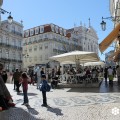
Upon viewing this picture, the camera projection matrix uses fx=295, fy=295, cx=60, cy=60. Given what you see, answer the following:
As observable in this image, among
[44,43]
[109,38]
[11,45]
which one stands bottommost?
[109,38]

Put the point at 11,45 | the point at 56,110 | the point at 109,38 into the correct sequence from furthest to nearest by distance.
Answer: the point at 11,45 → the point at 109,38 → the point at 56,110

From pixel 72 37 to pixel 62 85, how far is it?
238ft

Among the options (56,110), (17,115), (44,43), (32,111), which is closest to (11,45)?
(44,43)

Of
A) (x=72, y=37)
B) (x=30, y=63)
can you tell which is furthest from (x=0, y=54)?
(x=72, y=37)

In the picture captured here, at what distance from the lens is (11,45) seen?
64.5 metres

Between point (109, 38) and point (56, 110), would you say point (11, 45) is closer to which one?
point (109, 38)

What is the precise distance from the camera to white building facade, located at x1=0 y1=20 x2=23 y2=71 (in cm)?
6174

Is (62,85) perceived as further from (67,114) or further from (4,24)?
(4,24)

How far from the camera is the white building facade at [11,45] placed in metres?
61.7

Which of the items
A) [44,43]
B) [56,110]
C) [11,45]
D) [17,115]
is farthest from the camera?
[44,43]

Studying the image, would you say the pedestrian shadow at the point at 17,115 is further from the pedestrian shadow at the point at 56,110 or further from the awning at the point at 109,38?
the awning at the point at 109,38

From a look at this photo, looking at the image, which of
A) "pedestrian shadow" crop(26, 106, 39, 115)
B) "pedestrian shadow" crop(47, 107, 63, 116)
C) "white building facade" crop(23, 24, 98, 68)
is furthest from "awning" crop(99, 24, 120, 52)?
"white building facade" crop(23, 24, 98, 68)

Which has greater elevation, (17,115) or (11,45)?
(11,45)

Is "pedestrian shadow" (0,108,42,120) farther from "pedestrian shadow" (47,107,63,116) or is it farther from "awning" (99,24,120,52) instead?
"awning" (99,24,120,52)
